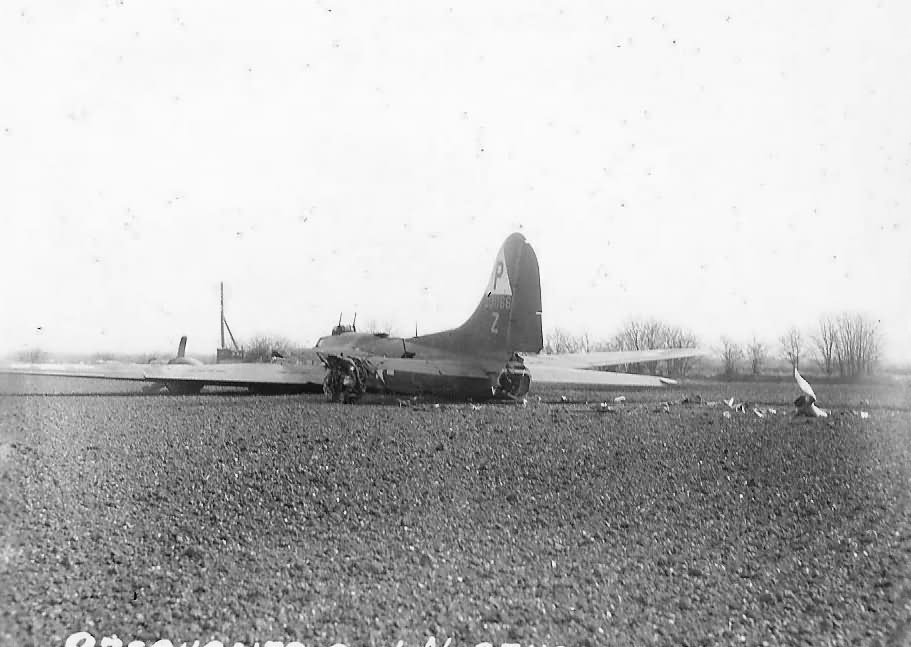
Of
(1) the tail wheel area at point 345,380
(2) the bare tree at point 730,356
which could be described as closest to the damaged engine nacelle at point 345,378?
(1) the tail wheel area at point 345,380

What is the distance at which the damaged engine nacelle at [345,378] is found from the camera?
15.8m

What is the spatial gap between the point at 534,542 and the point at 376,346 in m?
11.3

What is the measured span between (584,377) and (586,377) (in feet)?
0.14

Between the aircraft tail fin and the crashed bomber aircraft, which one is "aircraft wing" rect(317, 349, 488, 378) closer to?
the crashed bomber aircraft

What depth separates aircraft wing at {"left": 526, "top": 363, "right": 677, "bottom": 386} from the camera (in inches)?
541

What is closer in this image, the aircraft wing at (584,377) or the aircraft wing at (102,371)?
the aircraft wing at (584,377)

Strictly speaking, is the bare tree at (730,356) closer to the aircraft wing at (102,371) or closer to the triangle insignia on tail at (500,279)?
the triangle insignia on tail at (500,279)

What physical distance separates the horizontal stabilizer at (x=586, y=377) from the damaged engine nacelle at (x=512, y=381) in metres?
0.52

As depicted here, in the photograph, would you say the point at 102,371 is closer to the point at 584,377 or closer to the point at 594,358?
the point at 584,377

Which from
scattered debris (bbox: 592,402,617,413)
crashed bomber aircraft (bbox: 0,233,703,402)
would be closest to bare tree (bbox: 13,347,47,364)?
Result: crashed bomber aircraft (bbox: 0,233,703,402)

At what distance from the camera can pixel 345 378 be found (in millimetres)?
15844

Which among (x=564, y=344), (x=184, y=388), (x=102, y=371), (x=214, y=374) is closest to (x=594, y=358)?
(x=564, y=344)

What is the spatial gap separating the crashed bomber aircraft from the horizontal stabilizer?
0.02 meters

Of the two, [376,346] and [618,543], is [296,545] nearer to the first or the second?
[618,543]
